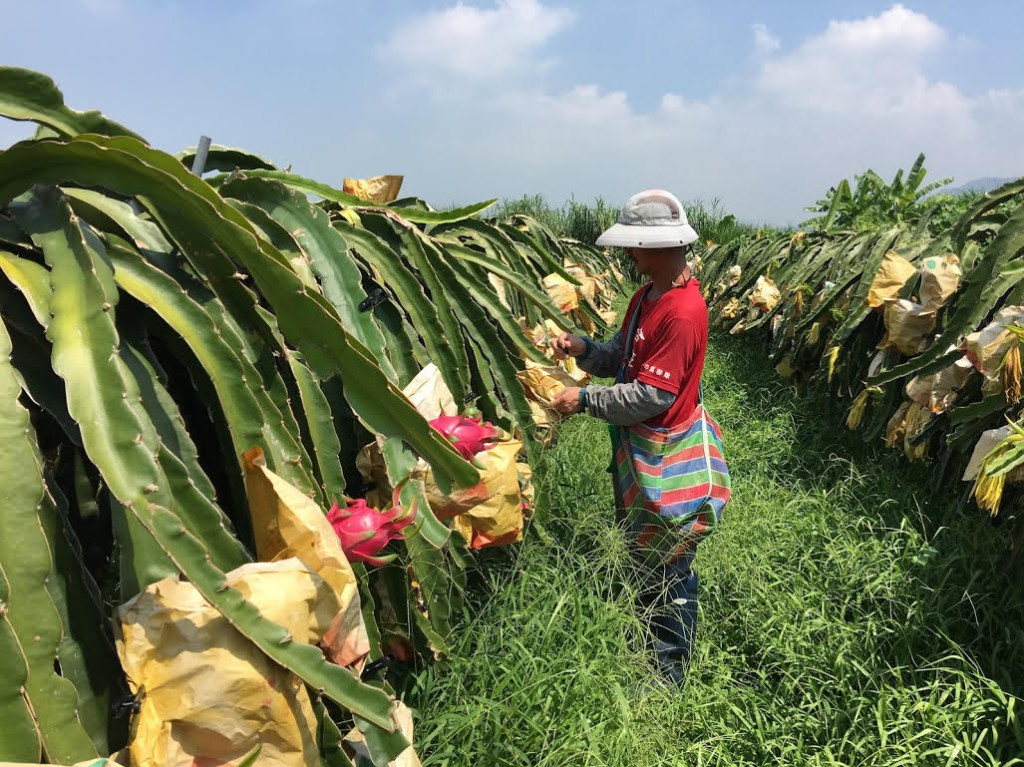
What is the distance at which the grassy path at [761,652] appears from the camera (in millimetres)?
1886

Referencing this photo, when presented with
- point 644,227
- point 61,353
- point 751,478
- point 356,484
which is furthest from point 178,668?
point 751,478

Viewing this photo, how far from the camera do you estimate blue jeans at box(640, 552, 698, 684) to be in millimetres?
2451

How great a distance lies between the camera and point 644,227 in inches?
96.2

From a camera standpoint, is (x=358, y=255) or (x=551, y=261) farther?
(x=551, y=261)

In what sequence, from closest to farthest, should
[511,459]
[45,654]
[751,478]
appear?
[45,654], [511,459], [751,478]

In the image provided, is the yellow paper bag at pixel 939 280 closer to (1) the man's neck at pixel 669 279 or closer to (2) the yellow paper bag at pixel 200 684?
(1) the man's neck at pixel 669 279

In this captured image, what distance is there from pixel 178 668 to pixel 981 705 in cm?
219

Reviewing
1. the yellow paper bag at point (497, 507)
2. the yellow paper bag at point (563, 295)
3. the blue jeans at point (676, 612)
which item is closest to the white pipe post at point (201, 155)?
the yellow paper bag at point (497, 507)

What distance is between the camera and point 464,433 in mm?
1483

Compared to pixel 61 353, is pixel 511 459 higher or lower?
lower

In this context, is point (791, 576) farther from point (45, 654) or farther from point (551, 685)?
point (45, 654)

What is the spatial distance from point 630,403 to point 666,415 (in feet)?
0.54

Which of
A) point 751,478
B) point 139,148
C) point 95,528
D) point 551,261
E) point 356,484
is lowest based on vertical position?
point 751,478

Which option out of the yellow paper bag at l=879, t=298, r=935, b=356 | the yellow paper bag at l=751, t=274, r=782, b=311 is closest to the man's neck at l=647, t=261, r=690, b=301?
the yellow paper bag at l=879, t=298, r=935, b=356
